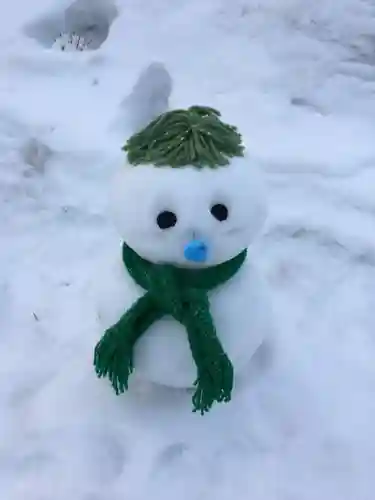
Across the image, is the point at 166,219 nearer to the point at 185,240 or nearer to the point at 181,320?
the point at 185,240

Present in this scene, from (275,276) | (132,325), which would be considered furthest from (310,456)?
(275,276)

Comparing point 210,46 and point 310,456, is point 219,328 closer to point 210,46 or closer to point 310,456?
point 310,456

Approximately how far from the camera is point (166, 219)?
1325mm

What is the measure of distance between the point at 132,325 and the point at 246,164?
1.27ft

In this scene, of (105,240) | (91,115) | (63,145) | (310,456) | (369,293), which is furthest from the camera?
(91,115)

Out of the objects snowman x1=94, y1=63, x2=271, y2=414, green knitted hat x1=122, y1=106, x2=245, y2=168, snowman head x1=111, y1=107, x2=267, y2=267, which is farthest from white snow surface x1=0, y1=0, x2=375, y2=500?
green knitted hat x1=122, y1=106, x2=245, y2=168

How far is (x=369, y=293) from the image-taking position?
1.93 metres

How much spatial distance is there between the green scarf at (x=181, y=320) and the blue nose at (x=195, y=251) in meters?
0.09

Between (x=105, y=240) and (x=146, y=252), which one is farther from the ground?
(x=146, y=252)

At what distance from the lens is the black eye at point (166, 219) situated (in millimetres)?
1323

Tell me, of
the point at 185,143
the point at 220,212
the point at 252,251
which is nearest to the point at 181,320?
the point at 220,212

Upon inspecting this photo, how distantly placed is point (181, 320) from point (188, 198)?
9.8 inches

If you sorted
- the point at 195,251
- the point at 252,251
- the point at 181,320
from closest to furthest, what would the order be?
the point at 195,251
the point at 181,320
the point at 252,251

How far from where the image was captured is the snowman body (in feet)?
4.33
